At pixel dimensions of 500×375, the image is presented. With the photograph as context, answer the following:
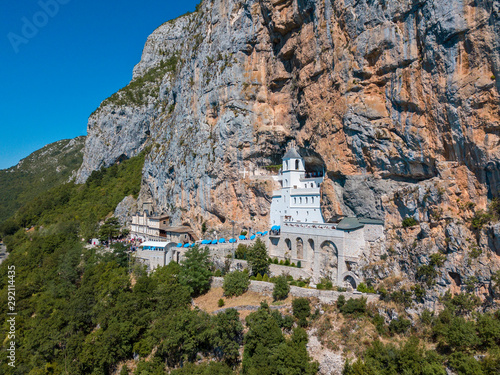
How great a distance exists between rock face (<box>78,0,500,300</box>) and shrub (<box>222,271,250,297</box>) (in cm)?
1071

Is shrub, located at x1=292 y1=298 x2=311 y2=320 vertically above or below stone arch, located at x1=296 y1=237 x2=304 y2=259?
below

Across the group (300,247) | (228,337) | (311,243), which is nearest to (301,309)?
(228,337)

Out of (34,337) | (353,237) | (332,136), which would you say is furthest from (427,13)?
(34,337)

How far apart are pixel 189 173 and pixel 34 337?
90.0 feet

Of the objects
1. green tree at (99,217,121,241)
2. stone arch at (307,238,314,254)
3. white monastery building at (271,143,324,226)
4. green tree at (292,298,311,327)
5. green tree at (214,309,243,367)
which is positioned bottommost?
green tree at (214,309,243,367)

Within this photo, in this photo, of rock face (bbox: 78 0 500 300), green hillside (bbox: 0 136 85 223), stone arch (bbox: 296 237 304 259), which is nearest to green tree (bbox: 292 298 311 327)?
rock face (bbox: 78 0 500 300)

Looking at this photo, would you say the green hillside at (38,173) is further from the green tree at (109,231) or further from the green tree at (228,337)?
the green tree at (228,337)

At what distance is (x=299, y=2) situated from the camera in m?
38.1

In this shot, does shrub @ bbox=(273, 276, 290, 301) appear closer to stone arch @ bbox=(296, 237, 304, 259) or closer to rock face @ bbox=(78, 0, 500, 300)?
stone arch @ bbox=(296, 237, 304, 259)

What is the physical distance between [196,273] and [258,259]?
270 inches

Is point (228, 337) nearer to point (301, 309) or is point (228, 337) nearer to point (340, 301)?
point (301, 309)

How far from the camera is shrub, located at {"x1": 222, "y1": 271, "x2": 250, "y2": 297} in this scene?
1305 inches

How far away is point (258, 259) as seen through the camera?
35.1 meters

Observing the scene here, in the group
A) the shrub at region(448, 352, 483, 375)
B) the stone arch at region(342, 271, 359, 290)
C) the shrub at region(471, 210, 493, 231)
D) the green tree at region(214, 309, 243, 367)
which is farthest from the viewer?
the stone arch at region(342, 271, 359, 290)
